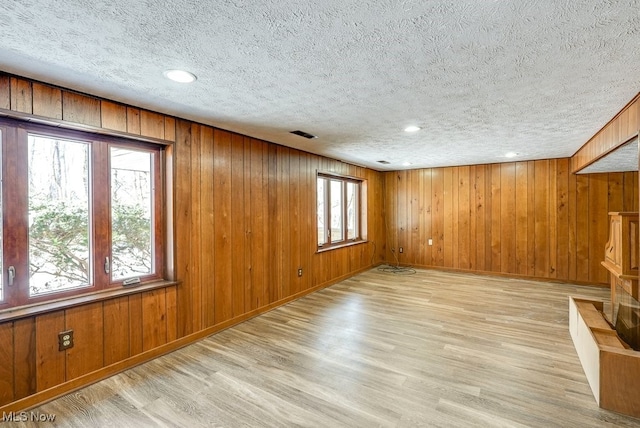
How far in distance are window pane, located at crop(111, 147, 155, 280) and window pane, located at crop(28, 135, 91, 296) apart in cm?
20

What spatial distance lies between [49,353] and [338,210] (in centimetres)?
432

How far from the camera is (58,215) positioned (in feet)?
7.29

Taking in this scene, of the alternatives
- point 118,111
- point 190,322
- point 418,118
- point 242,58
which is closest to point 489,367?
point 418,118

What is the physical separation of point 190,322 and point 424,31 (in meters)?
3.08

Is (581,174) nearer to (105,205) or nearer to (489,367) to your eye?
(489,367)

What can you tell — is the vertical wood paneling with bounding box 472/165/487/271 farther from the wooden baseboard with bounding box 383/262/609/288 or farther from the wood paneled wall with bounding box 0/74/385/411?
the wood paneled wall with bounding box 0/74/385/411

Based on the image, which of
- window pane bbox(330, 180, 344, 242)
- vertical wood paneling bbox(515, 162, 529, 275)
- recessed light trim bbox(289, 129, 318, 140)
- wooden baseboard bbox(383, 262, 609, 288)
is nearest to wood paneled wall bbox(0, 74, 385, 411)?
recessed light trim bbox(289, 129, 318, 140)

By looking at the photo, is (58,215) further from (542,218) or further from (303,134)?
(542,218)

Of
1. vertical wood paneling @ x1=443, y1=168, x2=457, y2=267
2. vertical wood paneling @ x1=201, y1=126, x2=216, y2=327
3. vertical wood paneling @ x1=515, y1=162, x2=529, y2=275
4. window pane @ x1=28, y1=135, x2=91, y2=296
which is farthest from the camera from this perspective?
vertical wood paneling @ x1=443, y1=168, x2=457, y2=267

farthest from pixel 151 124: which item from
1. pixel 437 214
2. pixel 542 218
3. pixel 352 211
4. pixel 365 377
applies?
pixel 542 218

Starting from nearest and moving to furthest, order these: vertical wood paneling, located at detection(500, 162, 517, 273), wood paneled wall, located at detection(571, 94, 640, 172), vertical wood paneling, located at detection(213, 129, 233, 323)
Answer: wood paneled wall, located at detection(571, 94, 640, 172) → vertical wood paneling, located at detection(213, 129, 233, 323) → vertical wood paneling, located at detection(500, 162, 517, 273)

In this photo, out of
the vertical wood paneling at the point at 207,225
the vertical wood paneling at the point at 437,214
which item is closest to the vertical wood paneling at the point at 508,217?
the vertical wood paneling at the point at 437,214

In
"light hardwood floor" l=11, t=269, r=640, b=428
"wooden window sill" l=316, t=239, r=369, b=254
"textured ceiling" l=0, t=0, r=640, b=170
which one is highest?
"textured ceiling" l=0, t=0, r=640, b=170

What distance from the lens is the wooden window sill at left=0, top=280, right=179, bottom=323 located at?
6.38 feet
